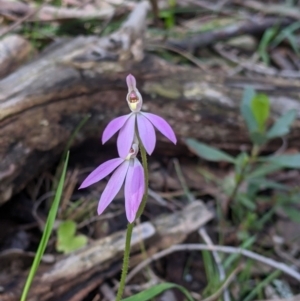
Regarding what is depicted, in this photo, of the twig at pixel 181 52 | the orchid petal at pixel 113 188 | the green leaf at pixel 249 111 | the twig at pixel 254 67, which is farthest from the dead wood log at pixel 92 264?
the twig at pixel 254 67

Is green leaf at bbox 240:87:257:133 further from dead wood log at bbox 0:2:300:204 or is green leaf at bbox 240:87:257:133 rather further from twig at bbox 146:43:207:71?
twig at bbox 146:43:207:71

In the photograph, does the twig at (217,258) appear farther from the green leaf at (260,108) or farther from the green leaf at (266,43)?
the green leaf at (266,43)

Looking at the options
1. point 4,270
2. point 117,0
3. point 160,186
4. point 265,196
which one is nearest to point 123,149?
point 4,270

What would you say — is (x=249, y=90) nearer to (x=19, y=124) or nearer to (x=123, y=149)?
→ (x=19, y=124)

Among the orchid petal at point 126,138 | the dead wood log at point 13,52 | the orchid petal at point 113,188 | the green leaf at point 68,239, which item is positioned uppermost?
the orchid petal at point 126,138

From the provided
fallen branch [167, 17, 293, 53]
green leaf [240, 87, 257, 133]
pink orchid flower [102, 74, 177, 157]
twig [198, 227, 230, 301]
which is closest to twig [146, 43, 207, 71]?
fallen branch [167, 17, 293, 53]

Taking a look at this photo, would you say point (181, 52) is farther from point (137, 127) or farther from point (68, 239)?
point (137, 127)

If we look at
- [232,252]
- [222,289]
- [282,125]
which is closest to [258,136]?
[282,125]
